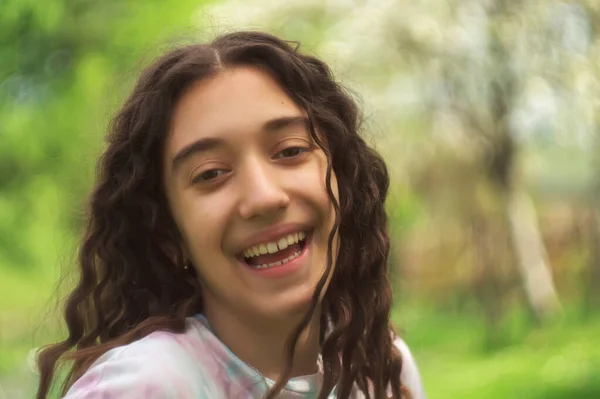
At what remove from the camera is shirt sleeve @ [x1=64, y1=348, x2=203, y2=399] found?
0.80 metres

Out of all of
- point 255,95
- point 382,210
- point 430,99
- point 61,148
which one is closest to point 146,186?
point 255,95

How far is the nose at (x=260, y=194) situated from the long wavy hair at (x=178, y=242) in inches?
3.3

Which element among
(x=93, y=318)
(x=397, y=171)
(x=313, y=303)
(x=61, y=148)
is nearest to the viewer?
(x=313, y=303)

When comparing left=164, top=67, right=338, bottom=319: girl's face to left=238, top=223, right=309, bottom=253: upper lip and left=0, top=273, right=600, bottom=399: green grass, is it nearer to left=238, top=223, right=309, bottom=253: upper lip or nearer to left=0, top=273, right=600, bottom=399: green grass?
left=238, top=223, right=309, bottom=253: upper lip

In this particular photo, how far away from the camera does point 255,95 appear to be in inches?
35.8

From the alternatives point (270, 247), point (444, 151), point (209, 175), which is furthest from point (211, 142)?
point (444, 151)

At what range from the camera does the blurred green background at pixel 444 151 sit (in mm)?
2762

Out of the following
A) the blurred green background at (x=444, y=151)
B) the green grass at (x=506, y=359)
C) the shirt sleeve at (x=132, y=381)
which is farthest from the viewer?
the blurred green background at (x=444, y=151)

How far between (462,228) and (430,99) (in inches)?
20.8

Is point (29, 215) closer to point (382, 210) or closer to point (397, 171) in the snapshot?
point (397, 171)

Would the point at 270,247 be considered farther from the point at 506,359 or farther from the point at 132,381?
the point at 506,359

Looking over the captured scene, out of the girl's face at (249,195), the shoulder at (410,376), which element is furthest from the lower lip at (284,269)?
the shoulder at (410,376)

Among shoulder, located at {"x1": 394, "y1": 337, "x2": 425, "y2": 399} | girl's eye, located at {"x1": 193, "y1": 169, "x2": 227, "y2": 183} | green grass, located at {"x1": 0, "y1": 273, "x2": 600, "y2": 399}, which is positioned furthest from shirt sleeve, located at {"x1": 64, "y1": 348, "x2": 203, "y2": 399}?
green grass, located at {"x1": 0, "y1": 273, "x2": 600, "y2": 399}

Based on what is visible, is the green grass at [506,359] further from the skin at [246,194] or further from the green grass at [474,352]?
the skin at [246,194]
